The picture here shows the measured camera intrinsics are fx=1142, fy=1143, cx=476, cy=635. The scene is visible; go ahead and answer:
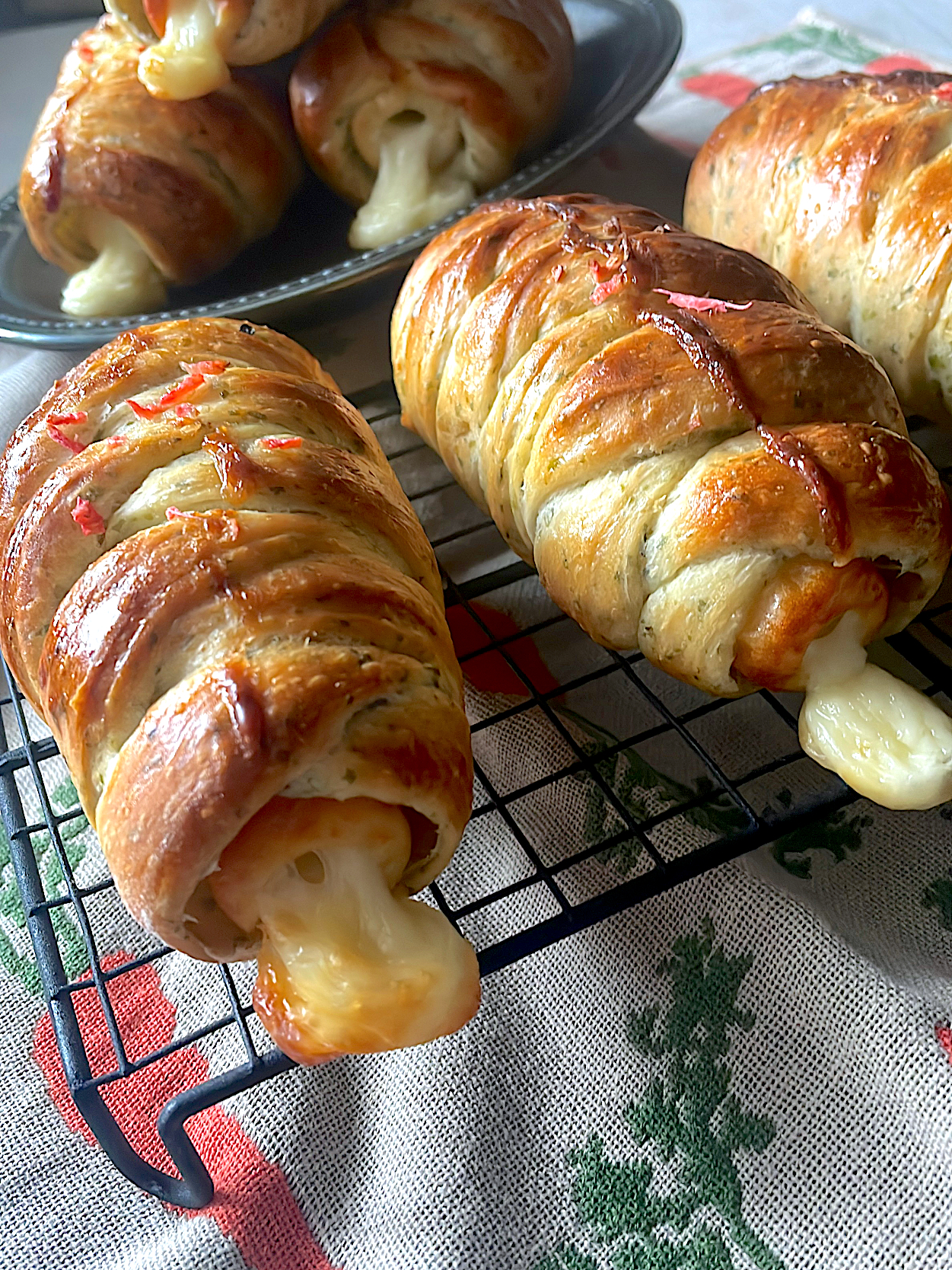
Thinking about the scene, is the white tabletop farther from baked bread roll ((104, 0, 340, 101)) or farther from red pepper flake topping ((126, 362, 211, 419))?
red pepper flake topping ((126, 362, 211, 419))

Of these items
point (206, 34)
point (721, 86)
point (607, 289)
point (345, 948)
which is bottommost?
point (345, 948)

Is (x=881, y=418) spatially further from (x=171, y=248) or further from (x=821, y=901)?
(x=171, y=248)

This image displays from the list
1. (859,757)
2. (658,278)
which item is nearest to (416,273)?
(658,278)

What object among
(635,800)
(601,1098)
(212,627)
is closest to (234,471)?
(212,627)

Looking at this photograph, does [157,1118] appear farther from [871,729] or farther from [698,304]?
[698,304]

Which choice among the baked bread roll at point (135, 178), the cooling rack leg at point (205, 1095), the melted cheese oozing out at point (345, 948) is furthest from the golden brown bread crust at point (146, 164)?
the cooling rack leg at point (205, 1095)

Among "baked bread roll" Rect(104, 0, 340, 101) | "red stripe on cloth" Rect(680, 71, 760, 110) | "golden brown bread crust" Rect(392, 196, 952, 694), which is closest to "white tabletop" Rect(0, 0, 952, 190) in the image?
"red stripe on cloth" Rect(680, 71, 760, 110)
